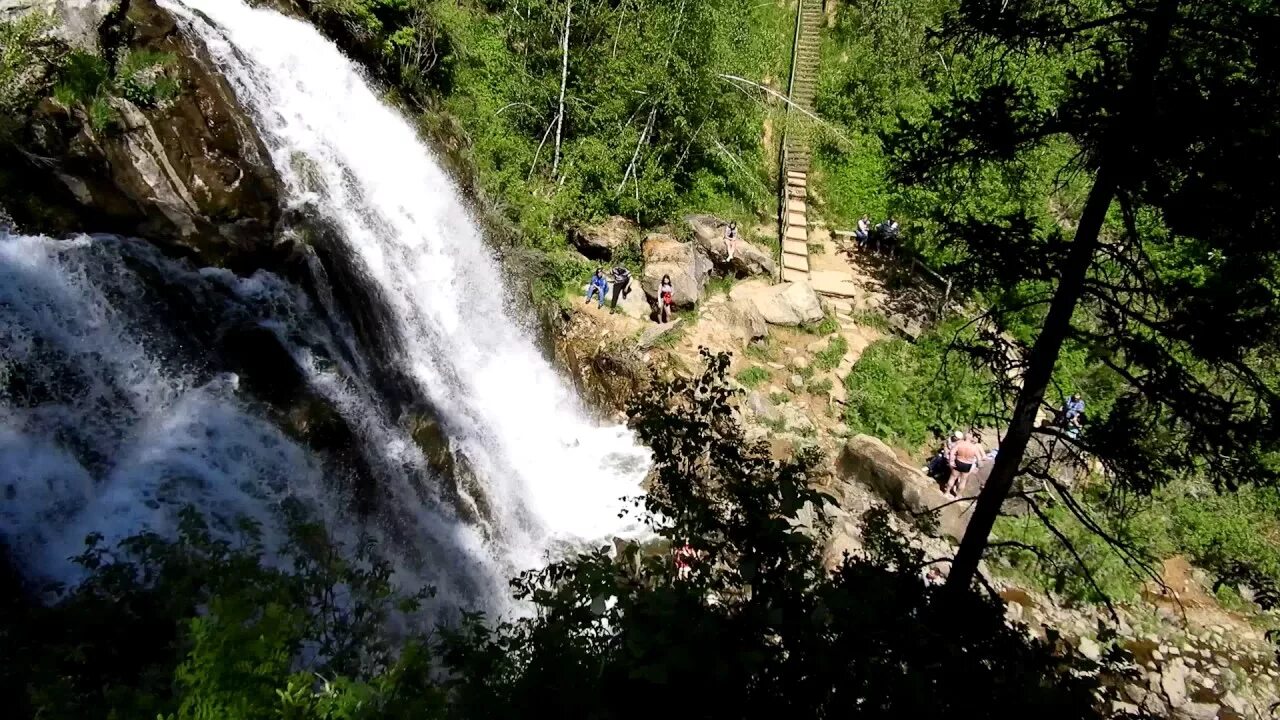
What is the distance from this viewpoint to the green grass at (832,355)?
14.8 m

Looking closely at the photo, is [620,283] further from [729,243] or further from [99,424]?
[99,424]

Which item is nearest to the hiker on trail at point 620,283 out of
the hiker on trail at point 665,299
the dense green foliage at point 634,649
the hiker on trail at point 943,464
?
the hiker on trail at point 665,299

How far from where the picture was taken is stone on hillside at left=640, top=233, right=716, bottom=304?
1498 centimetres

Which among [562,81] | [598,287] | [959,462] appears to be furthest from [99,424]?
[959,462]

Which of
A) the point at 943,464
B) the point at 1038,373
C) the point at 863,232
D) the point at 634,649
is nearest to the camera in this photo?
the point at 634,649

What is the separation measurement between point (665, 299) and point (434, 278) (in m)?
4.55

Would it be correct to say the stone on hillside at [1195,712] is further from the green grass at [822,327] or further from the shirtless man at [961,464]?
the green grass at [822,327]

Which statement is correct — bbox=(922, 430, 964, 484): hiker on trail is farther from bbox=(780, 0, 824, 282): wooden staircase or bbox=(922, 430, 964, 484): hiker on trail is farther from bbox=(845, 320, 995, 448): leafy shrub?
bbox=(780, 0, 824, 282): wooden staircase

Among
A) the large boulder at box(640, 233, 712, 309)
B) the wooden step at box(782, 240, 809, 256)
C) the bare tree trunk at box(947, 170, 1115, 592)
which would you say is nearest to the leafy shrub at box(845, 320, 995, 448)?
the wooden step at box(782, 240, 809, 256)

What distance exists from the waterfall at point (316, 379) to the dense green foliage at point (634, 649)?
268 cm

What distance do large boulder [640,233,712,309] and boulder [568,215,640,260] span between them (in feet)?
1.96

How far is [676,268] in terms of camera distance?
49.9 feet

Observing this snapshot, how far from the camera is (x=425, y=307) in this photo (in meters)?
12.0

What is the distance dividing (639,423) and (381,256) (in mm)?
7931
